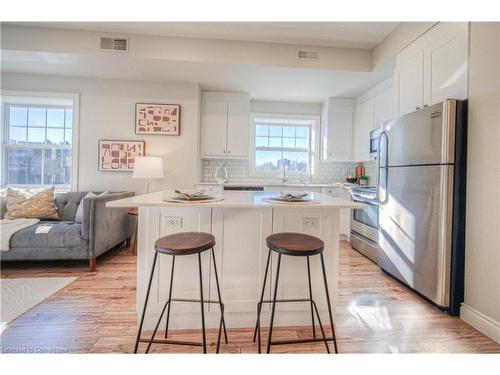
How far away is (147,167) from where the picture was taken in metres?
3.11

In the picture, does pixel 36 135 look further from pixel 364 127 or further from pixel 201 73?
pixel 364 127

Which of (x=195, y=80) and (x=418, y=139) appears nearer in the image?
(x=418, y=139)

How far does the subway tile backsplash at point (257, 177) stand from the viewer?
4.11 meters

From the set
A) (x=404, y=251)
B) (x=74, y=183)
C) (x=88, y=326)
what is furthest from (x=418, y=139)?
(x=74, y=183)

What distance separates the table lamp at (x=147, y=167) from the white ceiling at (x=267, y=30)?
1508 millimetres

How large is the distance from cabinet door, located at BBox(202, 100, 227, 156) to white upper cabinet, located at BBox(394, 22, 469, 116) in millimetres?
2419

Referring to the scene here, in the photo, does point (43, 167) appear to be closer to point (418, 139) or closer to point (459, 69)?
point (418, 139)

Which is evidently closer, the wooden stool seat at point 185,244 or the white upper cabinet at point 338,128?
the wooden stool seat at point 185,244

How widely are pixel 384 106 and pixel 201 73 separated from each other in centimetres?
255

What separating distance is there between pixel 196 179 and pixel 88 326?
Answer: 7.56ft

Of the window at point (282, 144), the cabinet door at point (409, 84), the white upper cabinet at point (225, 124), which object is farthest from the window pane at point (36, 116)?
the cabinet door at point (409, 84)

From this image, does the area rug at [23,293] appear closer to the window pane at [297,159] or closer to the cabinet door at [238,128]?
the cabinet door at [238,128]
